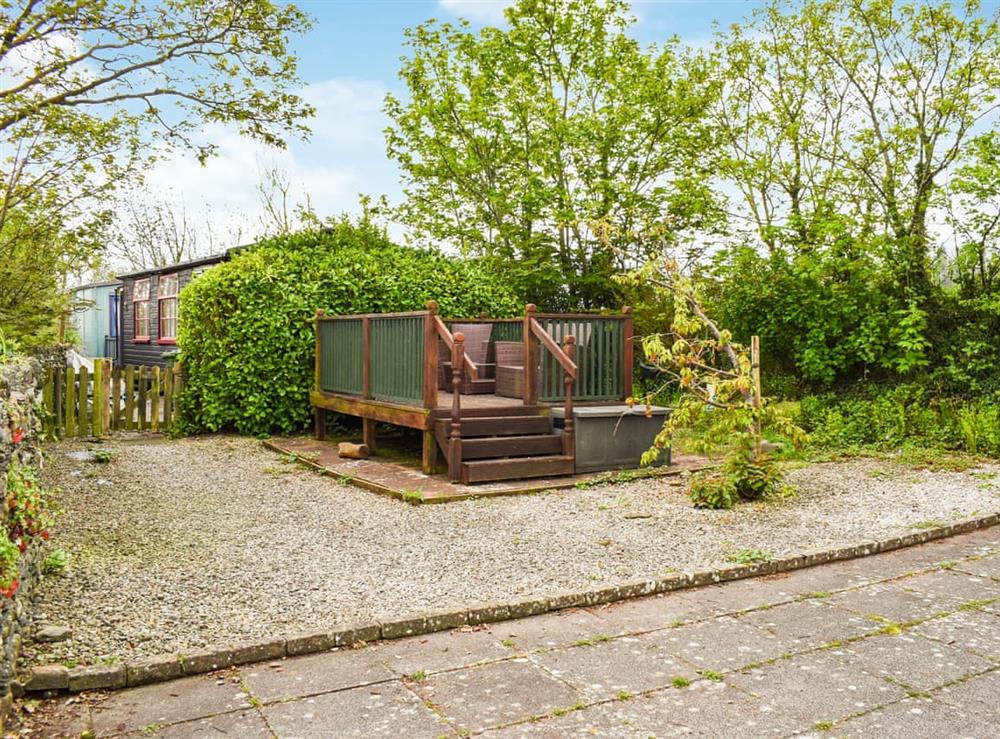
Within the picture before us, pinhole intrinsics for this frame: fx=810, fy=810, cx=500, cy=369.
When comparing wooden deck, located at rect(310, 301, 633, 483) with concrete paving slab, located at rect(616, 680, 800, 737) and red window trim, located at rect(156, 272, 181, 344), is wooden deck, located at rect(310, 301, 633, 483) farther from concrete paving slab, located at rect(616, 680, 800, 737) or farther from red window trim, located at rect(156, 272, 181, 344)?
red window trim, located at rect(156, 272, 181, 344)

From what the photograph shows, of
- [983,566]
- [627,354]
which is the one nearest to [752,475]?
[983,566]

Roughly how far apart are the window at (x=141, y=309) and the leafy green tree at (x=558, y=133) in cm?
804

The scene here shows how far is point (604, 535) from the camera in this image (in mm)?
5941

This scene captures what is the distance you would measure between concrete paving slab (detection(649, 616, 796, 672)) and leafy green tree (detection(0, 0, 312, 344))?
8.16 m

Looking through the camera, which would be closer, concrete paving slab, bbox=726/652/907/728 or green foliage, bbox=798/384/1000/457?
concrete paving slab, bbox=726/652/907/728

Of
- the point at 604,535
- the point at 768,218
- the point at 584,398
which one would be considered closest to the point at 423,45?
the point at 768,218

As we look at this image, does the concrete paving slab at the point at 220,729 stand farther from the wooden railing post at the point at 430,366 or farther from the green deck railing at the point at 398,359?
the green deck railing at the point at 398,359

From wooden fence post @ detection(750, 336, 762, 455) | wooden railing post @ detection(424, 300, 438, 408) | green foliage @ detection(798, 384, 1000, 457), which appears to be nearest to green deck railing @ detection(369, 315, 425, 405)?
wooden railing post @ detection(424, 300, 438, 408)

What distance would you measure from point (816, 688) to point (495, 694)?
132 centimetres

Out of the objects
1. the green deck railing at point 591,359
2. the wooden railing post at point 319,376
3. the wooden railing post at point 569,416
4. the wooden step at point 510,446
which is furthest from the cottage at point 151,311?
the wooden railing post at point 569,416

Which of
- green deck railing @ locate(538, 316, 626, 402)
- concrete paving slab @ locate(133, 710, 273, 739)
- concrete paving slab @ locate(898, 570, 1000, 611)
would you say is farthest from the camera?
green deck railing @ locate(538, 316, 626, 402)

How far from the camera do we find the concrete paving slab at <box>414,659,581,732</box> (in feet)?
10.2

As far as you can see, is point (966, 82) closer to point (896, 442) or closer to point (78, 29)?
point (896, 442)

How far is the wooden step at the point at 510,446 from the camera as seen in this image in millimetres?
7992
